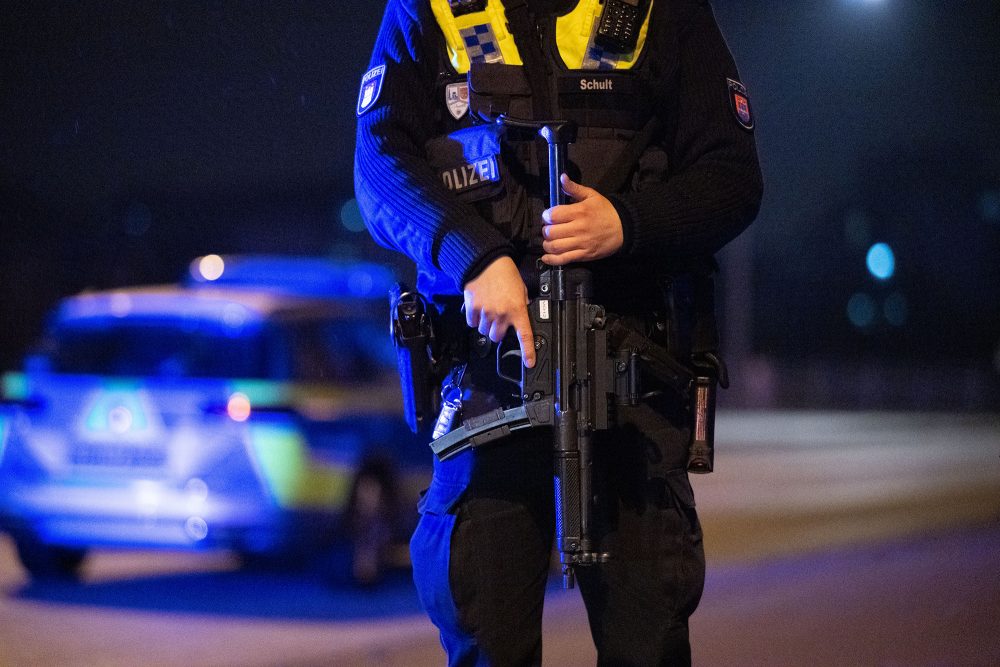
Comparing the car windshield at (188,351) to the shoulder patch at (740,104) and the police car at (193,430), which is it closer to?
the police car at (193,430)

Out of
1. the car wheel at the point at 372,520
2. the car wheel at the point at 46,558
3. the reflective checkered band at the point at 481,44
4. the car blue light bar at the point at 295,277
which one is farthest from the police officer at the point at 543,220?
the car wheel at the point at 46,558

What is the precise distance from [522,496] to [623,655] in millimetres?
367

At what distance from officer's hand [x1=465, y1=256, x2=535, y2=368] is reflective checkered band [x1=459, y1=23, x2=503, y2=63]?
17.6 inches

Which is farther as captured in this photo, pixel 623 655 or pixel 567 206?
pixel 623 655

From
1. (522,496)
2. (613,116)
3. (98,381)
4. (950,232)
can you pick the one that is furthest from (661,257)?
(950,232)

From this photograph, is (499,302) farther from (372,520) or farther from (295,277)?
(295,277)

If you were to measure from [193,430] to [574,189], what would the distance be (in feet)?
14.2

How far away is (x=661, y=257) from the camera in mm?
2729

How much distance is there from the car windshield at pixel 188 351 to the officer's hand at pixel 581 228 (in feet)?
14.0

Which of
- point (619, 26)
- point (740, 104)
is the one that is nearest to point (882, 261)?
point (740, 104)

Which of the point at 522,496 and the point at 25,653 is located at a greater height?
the point at 522,496

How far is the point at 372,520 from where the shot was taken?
705cm

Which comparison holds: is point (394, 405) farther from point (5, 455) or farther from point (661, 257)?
point (661, 257)

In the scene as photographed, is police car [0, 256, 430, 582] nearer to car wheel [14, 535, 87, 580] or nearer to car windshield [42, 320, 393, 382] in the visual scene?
car windshield [42, 320, 393, 382]
